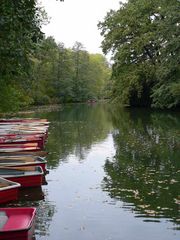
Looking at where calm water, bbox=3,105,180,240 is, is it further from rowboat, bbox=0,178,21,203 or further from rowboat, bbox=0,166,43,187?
rowboat, bbox=0,178,21,203

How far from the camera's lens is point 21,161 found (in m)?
14.3

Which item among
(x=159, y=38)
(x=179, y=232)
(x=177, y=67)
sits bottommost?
(x=179, y=232)

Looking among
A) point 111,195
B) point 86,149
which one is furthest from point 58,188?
point 86,149

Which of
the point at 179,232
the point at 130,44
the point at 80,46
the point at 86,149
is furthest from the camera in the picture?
the point at 80,46

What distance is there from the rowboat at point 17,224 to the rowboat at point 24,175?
144 inches

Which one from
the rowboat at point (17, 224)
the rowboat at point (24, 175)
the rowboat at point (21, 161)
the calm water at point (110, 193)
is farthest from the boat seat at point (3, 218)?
the rowboat at point (21, 161)

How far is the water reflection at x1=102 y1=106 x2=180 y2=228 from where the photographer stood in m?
11.4

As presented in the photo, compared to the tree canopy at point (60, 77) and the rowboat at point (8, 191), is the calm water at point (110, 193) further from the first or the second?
the tree canopy at point (60, 77)

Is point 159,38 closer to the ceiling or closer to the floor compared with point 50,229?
closer to the ceiling

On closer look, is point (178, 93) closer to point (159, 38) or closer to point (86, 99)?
point (159, 38)

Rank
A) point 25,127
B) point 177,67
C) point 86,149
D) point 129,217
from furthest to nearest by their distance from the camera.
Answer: point 177,67 → point 25,127 → point 86,149 → point 129,217

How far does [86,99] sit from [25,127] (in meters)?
78.1

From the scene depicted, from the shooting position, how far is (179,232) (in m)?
9.53

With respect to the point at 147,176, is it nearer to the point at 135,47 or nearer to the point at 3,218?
the point at 3,218
